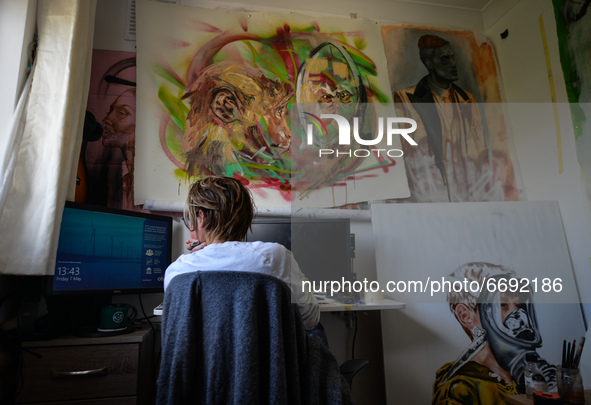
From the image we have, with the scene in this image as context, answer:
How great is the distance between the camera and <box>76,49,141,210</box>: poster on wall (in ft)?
6.27

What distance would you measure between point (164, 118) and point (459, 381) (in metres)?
2.10

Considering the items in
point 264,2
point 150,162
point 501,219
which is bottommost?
point 501,219

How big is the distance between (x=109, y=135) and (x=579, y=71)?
2.67 m

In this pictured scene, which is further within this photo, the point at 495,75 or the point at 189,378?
the point at 495,75

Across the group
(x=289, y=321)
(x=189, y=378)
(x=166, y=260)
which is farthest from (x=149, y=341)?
(x=289, y=321)

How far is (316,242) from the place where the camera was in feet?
5.91

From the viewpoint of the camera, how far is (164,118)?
2.06 metres

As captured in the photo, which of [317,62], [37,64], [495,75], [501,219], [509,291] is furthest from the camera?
[495,75]

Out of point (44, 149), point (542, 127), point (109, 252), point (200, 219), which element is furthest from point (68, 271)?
point (542, 127)

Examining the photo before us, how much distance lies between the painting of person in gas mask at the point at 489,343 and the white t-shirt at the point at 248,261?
124 centimetres

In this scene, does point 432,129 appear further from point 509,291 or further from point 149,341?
point 149,341

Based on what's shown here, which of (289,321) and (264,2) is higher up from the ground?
(264,2)

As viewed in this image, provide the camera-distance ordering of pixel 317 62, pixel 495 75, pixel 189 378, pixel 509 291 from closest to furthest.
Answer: pixel 189 378 → pixel 509 291 → pixel 317 62 → pixel 495 75

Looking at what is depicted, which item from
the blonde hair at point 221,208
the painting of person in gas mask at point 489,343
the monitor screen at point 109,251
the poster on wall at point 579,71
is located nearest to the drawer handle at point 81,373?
the monitor screen at point 109,251
